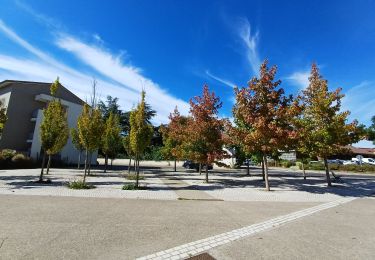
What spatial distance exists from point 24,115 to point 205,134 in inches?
1018

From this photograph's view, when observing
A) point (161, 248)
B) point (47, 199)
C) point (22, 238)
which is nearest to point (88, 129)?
point (47, 199)

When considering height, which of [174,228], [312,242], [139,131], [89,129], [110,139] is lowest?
[312,242]

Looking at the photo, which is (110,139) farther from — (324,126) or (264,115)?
(324,126)

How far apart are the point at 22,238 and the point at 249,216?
6401mm

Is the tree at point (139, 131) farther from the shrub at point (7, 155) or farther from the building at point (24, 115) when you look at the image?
the building at point (24, 115)

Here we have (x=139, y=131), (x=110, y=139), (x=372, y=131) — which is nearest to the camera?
(x=139, y=131)

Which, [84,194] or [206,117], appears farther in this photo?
[206,117]

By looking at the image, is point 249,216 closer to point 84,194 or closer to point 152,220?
point 152,220

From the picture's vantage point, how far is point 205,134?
1934cm

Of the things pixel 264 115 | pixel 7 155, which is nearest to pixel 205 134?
pixel 264 115

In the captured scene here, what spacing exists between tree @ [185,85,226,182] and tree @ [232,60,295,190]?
8.37ft

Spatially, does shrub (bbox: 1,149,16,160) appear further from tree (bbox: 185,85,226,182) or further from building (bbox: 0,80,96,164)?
tree (bbox: 185,85,226,182)

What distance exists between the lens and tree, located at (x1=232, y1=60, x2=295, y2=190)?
51.2 feet

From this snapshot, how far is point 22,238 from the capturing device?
19.0 ft
